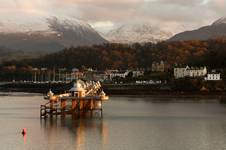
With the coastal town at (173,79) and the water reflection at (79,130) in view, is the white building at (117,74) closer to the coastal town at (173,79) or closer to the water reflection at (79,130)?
the coastal town at (173,79)

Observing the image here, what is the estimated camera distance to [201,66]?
146 metres

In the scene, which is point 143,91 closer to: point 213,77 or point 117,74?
point 213,77

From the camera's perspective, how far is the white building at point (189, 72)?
13516 centimetres

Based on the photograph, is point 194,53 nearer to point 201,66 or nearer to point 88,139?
point 201,66

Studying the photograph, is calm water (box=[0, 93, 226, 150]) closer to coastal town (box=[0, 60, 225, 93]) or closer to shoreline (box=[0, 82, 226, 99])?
shoreline (box=[0, 82, 226, 99])

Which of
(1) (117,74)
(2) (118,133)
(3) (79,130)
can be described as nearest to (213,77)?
(1) (117,74)

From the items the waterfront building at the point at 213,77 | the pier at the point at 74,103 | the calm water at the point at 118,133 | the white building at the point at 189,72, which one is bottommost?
the calm water at the point at 118,133

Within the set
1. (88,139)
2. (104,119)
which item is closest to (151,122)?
(104,119)

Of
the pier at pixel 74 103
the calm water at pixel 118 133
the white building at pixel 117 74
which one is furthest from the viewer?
the white building at pixel 117 74

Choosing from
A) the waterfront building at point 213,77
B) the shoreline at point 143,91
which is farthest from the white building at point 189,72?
the shoreline at point 143,91

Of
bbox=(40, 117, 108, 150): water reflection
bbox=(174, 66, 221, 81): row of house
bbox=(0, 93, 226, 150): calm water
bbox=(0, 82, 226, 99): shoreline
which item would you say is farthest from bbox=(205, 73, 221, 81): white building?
bbox=(40, 117, 108, 150): water reflection

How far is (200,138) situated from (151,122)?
11.7m

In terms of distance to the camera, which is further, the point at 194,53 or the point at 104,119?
the point at 194,53

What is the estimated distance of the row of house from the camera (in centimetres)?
12686
